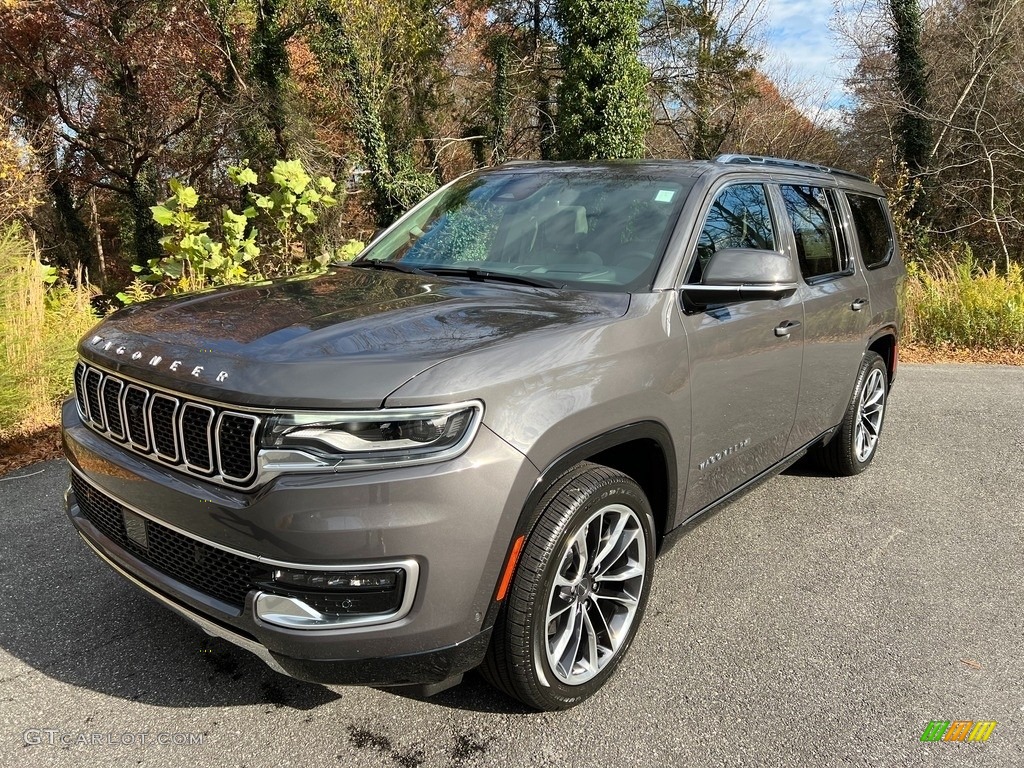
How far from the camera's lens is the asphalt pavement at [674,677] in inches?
93.1

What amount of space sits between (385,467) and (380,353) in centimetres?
35

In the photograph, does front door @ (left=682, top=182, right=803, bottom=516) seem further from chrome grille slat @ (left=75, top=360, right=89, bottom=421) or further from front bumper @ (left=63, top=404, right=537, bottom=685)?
chrome grille slat @ (left=75, top=360, right=89, bottom=421)

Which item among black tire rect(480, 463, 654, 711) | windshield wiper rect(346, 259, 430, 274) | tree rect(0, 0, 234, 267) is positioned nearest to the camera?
black tire rect(480, 463, 654, 711)

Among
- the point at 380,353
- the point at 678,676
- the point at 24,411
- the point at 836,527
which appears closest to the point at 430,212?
the point at 380,353

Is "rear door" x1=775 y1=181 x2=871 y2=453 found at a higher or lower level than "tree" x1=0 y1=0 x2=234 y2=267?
lower

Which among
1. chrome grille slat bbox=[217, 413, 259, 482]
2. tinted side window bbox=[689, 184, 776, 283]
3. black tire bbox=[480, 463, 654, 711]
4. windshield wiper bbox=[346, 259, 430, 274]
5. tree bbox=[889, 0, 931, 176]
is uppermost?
tree bbox=[889, 0, 931, 176]

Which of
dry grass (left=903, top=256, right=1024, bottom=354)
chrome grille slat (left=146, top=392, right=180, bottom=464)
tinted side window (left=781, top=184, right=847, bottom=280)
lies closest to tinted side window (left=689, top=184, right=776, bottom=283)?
tinted side window (left=781, top=184, right=847, bottom=280)

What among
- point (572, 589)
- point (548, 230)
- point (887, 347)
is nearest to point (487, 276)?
point (548, 230)

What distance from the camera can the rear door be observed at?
3.77 metres

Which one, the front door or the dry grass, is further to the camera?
the dry grass

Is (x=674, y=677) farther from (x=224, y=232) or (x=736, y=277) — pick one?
(x=224, y=232)

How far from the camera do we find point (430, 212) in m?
3.98

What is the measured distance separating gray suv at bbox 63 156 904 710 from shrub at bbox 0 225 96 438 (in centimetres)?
328

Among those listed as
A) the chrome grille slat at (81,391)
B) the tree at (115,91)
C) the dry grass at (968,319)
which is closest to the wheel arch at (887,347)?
the chrome grille slat at (81,391)
